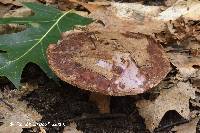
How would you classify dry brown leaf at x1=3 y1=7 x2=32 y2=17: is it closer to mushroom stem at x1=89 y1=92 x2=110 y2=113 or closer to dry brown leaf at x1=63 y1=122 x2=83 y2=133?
mushroom stem at x1=89 y1=92 x2=110 y2=113

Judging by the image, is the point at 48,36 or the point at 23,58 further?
the point at 48,36

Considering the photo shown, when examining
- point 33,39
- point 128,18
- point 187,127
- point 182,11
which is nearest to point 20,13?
point 33,39

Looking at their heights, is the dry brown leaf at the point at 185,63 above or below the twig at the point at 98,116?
above

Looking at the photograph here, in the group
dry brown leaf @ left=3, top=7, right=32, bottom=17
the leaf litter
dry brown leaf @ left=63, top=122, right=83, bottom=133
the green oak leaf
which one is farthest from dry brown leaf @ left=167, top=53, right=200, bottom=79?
dry brown leaf @ left=3, top=7, right=32, bottom=17

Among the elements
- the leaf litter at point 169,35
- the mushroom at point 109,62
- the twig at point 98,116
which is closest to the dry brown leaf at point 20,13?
the leaf litter at point 169,35

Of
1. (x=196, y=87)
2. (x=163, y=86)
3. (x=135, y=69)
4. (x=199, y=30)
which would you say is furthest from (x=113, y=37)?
(x=199, y=30)

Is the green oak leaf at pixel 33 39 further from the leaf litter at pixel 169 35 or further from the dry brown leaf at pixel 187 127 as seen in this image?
the dry brown leaf at pixel 187 127

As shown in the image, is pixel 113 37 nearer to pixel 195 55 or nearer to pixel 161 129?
pixel 161 129
